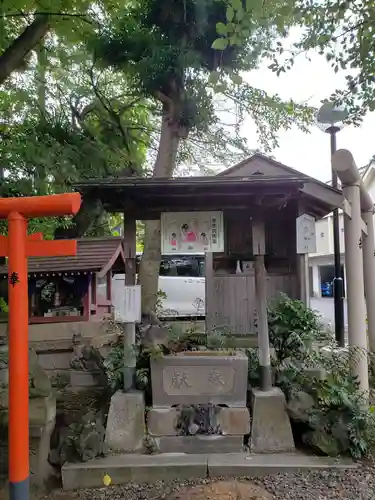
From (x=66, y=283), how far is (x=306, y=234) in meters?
6.30

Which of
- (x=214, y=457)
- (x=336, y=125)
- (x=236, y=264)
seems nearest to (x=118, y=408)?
(x=214, y=457)

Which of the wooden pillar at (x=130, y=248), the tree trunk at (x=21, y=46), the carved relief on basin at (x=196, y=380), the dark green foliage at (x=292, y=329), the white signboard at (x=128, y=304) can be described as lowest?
the carved relief on basin at (x=196, y=380)

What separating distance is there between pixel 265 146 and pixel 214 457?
338 inches

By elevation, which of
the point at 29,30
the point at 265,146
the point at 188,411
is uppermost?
the point at 29,30

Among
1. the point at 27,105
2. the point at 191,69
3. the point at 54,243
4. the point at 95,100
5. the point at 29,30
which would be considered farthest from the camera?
the point at 95,100

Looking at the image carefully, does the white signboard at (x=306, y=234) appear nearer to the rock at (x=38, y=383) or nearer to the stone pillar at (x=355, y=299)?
the stone pillar at (x=355, y=299)

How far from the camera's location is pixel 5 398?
4.77 m

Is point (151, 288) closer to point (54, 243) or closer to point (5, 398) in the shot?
point (5, 398)

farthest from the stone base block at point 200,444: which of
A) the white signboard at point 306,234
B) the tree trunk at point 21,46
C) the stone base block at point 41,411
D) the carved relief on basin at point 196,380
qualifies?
the tree trunk at point 21,46

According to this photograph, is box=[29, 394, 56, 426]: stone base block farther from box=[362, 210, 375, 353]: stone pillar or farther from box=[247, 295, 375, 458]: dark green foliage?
box=[362, 210, 375, 353]: stone pillar

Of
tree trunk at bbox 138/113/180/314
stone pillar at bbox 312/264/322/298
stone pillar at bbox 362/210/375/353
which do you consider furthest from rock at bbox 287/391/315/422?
stone pillar at bbox 312/264/322/298

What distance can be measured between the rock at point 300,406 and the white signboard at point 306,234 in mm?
1747

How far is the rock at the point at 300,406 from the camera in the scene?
478cm

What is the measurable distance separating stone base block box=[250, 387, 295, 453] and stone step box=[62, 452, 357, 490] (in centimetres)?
28
